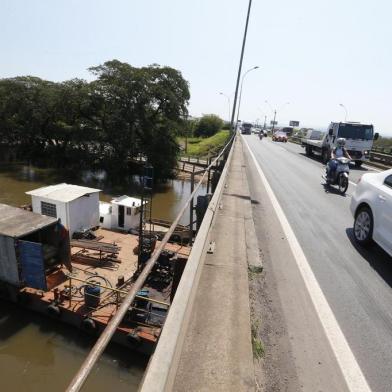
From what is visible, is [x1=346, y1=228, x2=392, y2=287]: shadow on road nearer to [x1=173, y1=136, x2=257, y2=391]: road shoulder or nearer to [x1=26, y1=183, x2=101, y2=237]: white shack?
[x1=173, y1=136, x2=257, y2=391]: road shoulder

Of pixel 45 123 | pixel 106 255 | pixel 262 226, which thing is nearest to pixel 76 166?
pixel 45 123

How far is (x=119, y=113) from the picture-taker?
39062 millimetres

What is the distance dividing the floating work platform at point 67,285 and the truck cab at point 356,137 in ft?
43.0

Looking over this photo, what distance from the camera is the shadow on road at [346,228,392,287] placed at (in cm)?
546

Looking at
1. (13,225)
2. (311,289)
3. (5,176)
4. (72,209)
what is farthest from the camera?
(5,176)

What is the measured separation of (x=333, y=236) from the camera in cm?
716

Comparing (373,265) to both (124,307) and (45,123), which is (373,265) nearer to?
(124,307)

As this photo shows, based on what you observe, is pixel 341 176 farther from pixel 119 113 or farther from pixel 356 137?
pixel 119 113

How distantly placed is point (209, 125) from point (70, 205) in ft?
254

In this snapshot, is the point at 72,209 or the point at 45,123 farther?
the point at 45,123

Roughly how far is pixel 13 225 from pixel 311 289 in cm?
1347

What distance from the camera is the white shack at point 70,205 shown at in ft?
71.7

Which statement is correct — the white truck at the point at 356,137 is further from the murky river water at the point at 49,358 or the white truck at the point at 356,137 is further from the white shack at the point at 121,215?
the murky river water at the point at 49,358

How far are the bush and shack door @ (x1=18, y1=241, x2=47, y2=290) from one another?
278 feet
